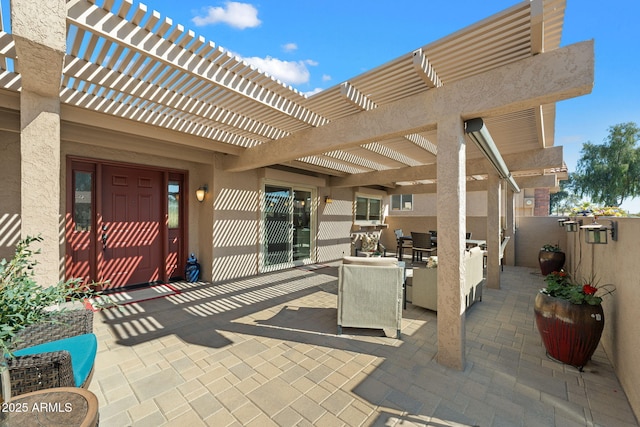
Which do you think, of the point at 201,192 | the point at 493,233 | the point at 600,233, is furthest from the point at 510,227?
the point at 201,192

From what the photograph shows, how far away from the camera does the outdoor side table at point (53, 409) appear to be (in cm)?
117

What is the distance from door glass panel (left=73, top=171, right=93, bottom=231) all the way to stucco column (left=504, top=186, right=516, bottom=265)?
409 inches

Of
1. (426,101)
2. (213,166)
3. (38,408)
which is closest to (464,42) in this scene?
(426,101)

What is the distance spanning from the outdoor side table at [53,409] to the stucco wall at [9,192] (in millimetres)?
3866

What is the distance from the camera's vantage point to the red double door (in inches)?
175

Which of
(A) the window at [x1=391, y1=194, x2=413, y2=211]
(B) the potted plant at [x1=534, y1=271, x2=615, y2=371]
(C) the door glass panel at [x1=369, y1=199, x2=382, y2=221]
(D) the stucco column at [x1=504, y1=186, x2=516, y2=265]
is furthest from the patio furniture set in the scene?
(A) the window at [x1=391, y1=194, x2=413, y2=211]

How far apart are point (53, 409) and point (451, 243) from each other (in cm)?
303

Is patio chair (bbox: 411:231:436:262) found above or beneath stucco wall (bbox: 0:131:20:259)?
beneath

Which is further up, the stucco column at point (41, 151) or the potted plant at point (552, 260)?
the stucco column at point (41, 151)

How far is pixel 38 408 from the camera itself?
1.27 metres

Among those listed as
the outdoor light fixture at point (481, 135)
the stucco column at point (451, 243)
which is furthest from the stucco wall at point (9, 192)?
the outdoor light fixture at point (481, 135)

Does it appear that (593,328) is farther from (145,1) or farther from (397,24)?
(145,1)

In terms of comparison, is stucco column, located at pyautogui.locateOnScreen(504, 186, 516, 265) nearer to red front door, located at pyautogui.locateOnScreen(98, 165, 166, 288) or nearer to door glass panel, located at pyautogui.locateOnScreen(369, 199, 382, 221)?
door glass panel, located at pyautogui.locateOnScreen(369, 199, 382, 221)

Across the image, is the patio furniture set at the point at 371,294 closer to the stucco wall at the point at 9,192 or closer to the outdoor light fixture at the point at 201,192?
the outdoor light fixture at the point at 201,192
